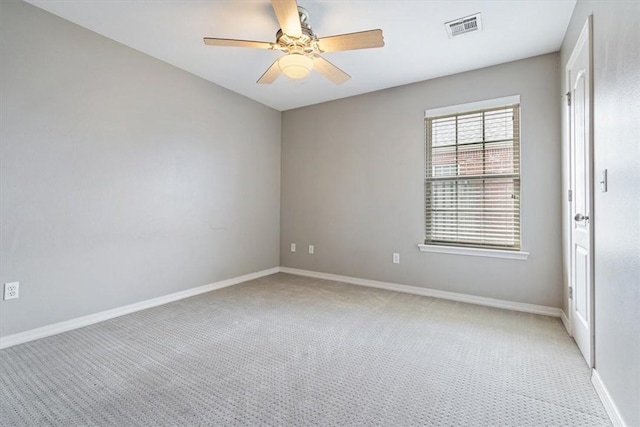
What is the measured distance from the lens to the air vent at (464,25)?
8.12ft

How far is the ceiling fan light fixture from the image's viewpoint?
2.32 meters

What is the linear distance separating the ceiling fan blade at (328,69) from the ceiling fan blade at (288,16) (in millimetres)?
357

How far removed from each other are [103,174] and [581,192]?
3.92 m

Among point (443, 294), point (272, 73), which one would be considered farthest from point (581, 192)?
point (272, 73)

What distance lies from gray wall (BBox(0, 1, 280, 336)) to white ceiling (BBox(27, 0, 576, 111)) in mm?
294

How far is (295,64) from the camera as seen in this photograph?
234cm

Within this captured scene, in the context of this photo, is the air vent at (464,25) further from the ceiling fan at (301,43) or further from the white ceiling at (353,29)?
the ceiling fan at (301,43)

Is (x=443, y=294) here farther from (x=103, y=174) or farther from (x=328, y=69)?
(x=103, y=174)

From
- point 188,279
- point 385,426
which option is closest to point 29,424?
point 385,426

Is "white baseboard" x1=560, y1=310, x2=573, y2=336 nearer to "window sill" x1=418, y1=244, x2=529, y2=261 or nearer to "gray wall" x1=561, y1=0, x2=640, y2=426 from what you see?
"window sill" x1=418, y1=244, x2=529, y2=261

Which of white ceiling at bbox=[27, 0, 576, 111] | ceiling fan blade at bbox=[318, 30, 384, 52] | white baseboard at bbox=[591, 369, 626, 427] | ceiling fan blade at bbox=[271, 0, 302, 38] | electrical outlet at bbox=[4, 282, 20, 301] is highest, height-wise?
white ceiling at bbox=[27, 0, 576, 111]

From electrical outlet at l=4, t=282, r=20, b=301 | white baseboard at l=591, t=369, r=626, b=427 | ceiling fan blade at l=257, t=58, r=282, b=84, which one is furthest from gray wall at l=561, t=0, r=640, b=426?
electrical outlet at l=4, t=282, r=20, b=301

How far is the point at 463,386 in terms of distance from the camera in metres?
1.78

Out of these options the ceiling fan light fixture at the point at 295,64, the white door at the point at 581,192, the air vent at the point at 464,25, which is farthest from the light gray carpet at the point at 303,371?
the air vent at the point at 464,25
